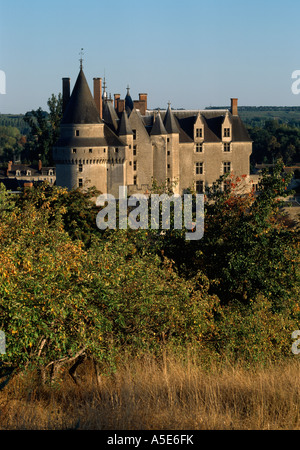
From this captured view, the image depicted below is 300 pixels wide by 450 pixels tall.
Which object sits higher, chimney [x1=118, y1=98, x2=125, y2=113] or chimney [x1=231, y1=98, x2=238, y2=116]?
chimney [x1=231, y1=98, x2=238, y2=116]

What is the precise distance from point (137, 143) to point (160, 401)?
43036 millimetres

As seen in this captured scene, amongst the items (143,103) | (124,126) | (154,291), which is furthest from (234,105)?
(154,291)

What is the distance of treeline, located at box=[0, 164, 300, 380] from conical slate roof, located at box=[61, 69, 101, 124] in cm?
2647

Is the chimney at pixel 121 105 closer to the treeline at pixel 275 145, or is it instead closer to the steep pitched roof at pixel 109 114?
the steep pitched roof at pixel 109 114

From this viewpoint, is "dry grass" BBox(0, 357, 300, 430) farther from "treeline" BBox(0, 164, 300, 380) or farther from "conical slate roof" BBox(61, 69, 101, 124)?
"conical slate roof" BBox(61, 69, 101, 124)

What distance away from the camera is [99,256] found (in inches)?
548

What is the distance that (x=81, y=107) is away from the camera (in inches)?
1826

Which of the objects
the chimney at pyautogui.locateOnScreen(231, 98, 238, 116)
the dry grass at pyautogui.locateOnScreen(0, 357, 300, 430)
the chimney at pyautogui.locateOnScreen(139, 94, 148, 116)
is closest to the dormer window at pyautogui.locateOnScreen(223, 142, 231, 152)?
the chimney at pyautogui.locateOnScreen(231, 98, 238, 116)

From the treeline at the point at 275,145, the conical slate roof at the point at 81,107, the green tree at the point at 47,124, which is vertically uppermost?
the treeline at the point at 275,145

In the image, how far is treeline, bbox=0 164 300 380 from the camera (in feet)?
38.9

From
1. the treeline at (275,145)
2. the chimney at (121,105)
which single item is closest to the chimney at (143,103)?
the chimney at (121,105)

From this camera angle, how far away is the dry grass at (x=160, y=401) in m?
9.27

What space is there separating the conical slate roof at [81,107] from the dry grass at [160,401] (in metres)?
35.1

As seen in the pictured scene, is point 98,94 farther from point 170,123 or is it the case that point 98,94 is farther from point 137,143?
point 170,123
